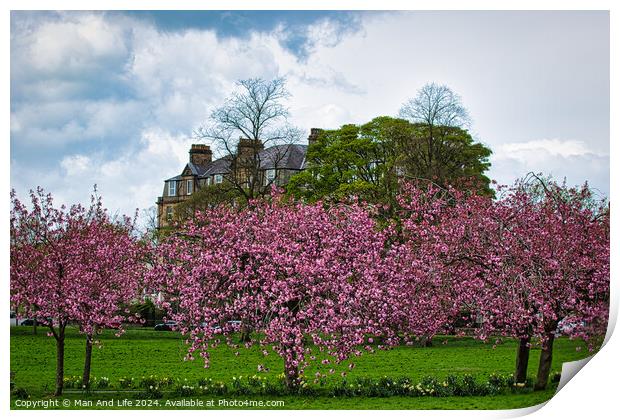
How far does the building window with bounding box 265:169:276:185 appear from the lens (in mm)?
25169

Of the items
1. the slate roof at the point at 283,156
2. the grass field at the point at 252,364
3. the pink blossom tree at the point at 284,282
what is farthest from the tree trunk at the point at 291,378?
the slate roof at the point at 283,156

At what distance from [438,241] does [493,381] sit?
2.80 metres

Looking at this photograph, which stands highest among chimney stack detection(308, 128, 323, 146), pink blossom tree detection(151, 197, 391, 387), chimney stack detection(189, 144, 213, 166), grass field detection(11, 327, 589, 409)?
chimney stack detection(308, 128, 323, 146)

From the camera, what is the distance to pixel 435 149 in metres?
25.8

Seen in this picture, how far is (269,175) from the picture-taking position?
84.4ft

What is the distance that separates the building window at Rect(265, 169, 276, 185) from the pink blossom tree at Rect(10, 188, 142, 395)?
11218 millimetres

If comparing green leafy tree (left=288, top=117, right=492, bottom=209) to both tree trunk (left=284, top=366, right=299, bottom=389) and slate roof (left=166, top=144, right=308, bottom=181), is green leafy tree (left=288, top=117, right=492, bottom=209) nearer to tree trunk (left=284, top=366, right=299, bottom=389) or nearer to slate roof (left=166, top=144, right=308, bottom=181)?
slate roof (left=166, top=144, right=308, bottom=181)

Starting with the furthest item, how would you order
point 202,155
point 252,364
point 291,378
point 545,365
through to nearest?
point 202,155
point 252,364
point 545,365
point 291,378

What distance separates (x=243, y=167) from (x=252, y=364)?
5.98 m

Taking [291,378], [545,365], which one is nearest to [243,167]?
[291,378]

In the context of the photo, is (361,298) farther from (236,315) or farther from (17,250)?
(17,250)

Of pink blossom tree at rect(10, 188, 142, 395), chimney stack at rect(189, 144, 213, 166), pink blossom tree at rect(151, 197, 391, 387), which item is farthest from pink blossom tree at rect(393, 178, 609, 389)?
chimney stack at rect(189, 144, 213, 166)

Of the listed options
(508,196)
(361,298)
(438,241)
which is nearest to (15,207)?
(361,298)

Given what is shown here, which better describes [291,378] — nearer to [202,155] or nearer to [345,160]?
[202,155]
